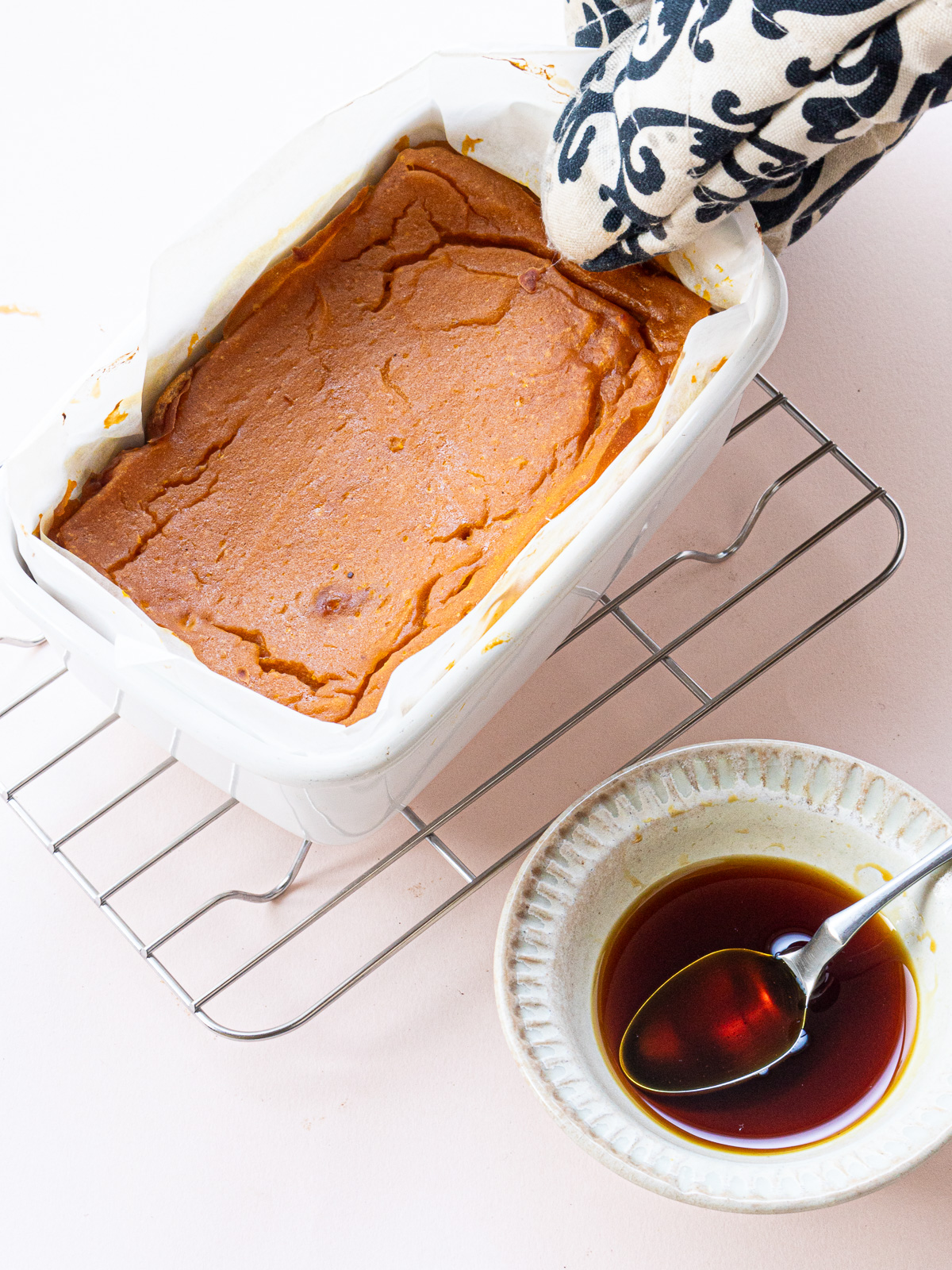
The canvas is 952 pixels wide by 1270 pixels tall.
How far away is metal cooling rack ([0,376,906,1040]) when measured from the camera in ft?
3.42

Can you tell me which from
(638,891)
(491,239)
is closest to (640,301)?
(491,239)

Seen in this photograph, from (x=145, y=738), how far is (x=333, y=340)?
427mm

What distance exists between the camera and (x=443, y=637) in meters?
0.90

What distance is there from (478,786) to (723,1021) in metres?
0.31

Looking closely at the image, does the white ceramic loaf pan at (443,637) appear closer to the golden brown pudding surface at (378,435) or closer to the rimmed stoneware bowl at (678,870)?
the golden brown pudding surface at (378,435)

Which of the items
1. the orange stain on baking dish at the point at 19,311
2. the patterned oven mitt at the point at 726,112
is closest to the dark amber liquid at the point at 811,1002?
the patterned oven mitt at the point at 726,112

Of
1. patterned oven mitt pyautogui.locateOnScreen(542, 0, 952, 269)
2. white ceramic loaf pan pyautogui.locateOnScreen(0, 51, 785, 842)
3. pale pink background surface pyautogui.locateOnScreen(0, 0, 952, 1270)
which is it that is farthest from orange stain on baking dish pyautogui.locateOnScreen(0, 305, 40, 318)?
patterned oven mitt pyautogui.locateOnScreen(542, 0, 952, 269)

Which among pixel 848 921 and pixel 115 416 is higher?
pixel 115 416

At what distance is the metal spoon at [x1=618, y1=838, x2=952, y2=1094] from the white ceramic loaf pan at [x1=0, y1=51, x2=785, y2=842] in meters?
0.27

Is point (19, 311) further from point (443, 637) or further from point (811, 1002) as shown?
point (811, 1002)

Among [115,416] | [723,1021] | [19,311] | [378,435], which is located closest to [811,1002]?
[723,1021]

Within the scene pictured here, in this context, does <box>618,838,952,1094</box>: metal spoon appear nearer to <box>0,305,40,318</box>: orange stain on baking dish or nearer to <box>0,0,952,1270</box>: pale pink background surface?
<box>0,0,952,1270</box>: pale pink background surface

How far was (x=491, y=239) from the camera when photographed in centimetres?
108

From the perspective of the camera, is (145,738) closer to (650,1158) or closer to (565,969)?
(565,969)
